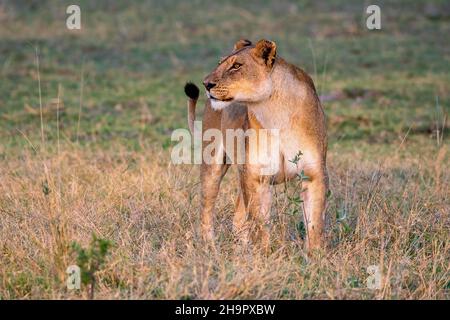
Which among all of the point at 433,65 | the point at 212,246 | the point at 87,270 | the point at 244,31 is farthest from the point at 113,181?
the point at 244,31

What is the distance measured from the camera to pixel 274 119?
5617 mm

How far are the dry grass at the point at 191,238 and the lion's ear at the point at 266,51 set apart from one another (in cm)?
98

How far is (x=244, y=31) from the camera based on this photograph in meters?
15.6

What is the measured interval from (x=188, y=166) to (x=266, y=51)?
256cm

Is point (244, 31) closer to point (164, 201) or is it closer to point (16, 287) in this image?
point (164, 201)

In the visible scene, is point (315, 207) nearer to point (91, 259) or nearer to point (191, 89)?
point (191, 89)

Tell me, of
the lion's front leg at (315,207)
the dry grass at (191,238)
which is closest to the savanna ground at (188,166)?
the dry grass at (191,238)

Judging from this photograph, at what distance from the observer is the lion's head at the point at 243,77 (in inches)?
215

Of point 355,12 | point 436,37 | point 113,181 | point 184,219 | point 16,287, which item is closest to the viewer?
point 16,287

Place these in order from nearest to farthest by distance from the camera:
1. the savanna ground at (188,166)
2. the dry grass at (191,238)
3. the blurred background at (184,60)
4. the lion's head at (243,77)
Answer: the dry grass at (191,238), the savanna ground at (188,166), the lion's head at (243,77), the blurred background at (184,60)

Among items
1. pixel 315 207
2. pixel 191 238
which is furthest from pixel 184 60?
pixel 315 207

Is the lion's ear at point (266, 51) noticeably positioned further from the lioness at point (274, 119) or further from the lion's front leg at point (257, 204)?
the lion's front leg at point (257, 204)
